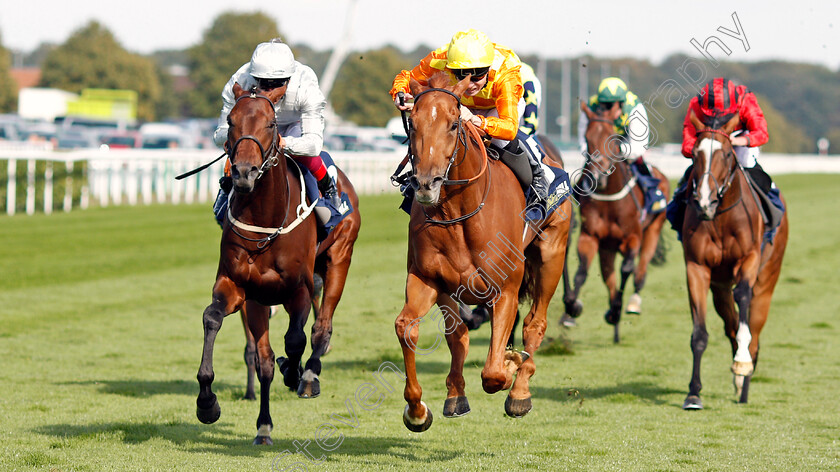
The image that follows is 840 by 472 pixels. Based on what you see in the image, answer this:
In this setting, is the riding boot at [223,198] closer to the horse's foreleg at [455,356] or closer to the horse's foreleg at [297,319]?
the horse's foreleg at [297,319]

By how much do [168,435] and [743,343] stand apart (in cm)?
389

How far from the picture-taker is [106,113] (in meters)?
49.9

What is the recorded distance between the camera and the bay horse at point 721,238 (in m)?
7.27

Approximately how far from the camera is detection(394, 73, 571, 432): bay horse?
4590mm

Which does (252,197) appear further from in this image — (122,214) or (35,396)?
(122,214)

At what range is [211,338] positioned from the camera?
5.26 m

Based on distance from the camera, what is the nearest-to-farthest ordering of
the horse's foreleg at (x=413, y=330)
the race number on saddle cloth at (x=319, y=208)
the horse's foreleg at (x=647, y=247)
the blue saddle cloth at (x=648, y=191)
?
the horse's foreleg at (x=413, y=330) < the race number on saddle cloth at (x=319, y=208) < the blue saddle cloth at (x=648, y=191) < the horse's foreleg at (x=647, y=247)

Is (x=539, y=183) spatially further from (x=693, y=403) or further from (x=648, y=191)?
(x=648, y=191)

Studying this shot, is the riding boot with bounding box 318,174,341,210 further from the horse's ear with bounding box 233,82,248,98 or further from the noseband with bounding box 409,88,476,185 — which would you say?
the noseband with bounding box 409,88,476,185

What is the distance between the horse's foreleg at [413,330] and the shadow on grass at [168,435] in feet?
3.32

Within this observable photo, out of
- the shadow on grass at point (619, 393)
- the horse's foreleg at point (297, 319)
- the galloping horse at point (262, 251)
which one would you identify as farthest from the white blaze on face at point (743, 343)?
the horse's foreleg at point (297, 319)

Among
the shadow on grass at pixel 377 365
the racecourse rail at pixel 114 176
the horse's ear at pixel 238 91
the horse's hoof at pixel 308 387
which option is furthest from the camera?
the racecourse rail at pixel 114 176

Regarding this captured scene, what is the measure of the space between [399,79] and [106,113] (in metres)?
47.1

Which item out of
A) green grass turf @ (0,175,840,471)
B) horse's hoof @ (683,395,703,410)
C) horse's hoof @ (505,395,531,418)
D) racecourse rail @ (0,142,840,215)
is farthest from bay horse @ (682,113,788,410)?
racecourse rail @ (0,142,840,215)
